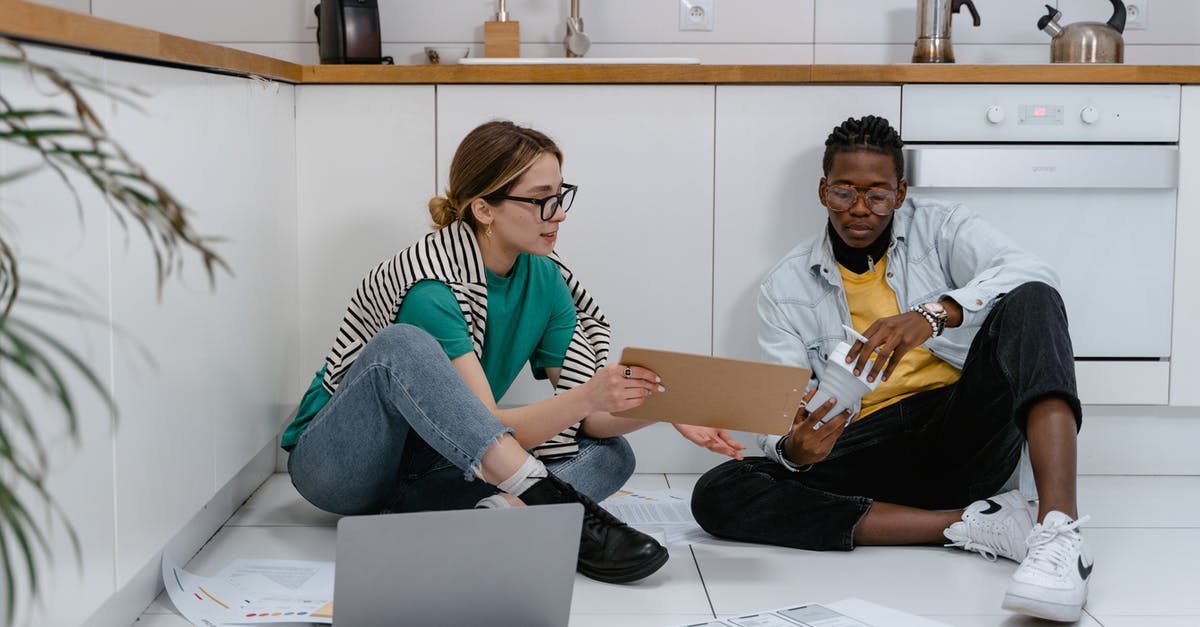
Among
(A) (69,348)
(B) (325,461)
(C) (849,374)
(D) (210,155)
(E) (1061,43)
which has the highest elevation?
(E) (1061,43)

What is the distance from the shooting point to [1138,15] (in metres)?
3.17

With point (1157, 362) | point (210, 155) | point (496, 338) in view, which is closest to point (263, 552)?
point (496, 338)

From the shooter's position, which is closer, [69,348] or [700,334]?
[69,348]

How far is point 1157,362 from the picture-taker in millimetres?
2723

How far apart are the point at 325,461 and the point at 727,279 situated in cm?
106

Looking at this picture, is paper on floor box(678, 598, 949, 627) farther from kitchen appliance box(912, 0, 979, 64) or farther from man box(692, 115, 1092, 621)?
kitchen appliance box(912, 0, 979, 64)

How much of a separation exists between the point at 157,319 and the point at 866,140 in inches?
55.1

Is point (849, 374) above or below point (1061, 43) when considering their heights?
below

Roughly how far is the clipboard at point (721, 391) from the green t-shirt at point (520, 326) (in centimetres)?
37

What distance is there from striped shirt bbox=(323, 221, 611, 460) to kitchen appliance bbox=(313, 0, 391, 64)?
0.89m

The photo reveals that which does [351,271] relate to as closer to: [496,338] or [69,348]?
[496,338]

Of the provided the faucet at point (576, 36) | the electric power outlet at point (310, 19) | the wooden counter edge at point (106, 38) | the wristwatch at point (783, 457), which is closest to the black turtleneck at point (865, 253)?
the wristwatch at point (783, 457)

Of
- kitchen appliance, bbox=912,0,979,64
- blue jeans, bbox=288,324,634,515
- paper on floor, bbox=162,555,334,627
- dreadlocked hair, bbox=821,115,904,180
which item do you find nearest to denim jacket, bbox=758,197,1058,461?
dreadlocked hair, bbox=821,115,904,180

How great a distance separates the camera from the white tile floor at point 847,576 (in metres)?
1.83
